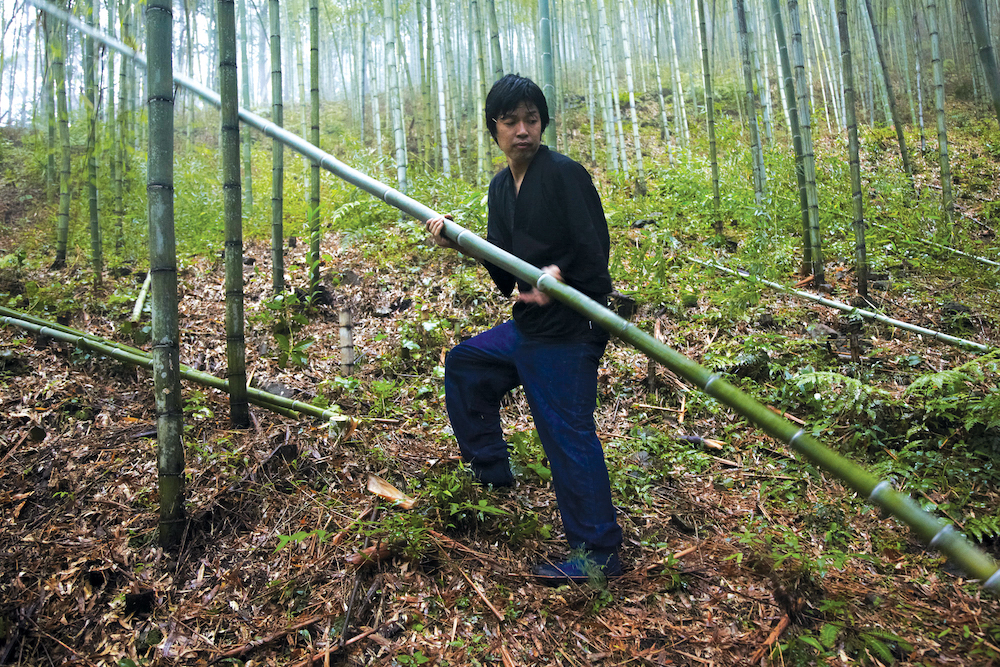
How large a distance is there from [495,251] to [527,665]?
1352mm

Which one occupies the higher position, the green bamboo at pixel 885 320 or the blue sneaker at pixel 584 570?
the green bamboo at pixel 885 320

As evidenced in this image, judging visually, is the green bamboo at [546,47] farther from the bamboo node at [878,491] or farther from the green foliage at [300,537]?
the bamboo node at [878,491]

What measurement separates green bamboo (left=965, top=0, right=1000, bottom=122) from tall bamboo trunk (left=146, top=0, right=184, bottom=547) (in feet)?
10.9

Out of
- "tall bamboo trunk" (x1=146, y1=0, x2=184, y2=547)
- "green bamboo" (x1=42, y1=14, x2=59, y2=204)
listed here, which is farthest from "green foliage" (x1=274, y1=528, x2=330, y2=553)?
"green bamboo" (x1=42, y1=14, x2=59, y2=204)

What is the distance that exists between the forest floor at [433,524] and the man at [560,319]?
0.84 ft

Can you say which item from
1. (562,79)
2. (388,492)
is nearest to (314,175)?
(388,492)

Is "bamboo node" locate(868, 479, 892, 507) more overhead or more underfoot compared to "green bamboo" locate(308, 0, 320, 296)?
more underfoot

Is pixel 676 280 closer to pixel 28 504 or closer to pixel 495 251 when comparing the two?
pixel 495 251

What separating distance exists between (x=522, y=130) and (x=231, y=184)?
4.59ft

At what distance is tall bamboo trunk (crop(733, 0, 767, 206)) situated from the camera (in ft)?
20.7

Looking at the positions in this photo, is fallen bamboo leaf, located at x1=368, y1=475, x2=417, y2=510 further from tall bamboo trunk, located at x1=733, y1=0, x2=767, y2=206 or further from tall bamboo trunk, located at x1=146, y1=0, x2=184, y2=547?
tall bamboo trunk, located at x1=733, y1=0, x2=767, y2=206

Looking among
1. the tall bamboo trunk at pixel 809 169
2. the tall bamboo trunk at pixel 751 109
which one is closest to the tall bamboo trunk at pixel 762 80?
the tall bamboo trunk at pixel 751 109

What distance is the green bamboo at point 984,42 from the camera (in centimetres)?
248

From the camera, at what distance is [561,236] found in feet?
6.98
